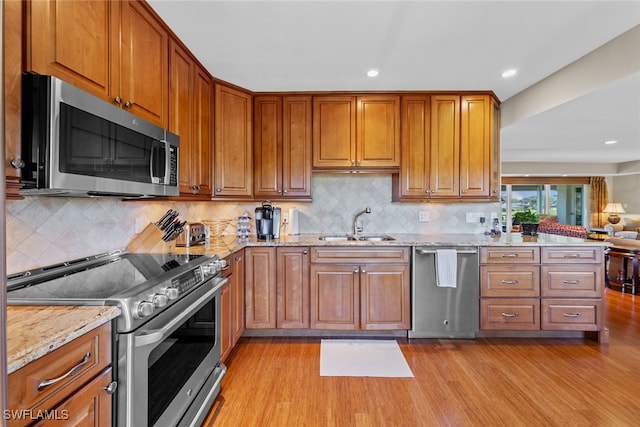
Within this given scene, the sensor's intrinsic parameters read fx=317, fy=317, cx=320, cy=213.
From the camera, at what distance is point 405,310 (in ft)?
9.52

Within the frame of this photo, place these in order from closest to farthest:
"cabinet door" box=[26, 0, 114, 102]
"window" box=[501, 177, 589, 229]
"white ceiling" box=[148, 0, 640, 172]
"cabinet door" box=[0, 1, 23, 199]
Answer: "cabinet door" box=[0, 1, 23, 199] → "cabinet door" box=[26, 0, 114, 102] → "white ceiling" box=[148, 0, 640, 172] → "window" box=[501, 177, 589, 229]

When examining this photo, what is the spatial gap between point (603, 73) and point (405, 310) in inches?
95.8

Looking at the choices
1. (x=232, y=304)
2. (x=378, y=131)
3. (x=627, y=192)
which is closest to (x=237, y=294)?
(x=232, y=304)

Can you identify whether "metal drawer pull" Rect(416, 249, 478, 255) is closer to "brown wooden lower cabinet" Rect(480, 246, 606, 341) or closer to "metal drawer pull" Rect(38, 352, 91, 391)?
"brown wooden lower cabinet" Rect(480, 246, 606, 341)

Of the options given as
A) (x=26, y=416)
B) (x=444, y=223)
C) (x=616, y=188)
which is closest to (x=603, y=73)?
(x=444, y=223)

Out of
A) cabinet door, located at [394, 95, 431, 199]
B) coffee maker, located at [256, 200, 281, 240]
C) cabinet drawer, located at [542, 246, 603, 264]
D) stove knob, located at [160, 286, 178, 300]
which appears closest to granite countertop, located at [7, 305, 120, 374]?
stove knob, located at [160, 286, 178, 300]

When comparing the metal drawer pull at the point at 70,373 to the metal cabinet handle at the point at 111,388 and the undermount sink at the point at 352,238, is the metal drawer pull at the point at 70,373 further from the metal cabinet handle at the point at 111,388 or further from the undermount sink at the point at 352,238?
the undermount sink at the point at 352,238

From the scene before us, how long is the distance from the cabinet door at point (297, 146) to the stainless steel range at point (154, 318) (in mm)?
1365

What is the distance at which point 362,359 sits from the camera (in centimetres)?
255

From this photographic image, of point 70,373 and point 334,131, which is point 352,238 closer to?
point 334,131

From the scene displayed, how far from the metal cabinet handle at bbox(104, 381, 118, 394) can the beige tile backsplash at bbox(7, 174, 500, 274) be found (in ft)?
2.44

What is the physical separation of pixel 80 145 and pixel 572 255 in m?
3.67

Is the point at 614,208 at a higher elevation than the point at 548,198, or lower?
lower

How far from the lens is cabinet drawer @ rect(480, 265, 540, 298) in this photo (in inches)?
113
